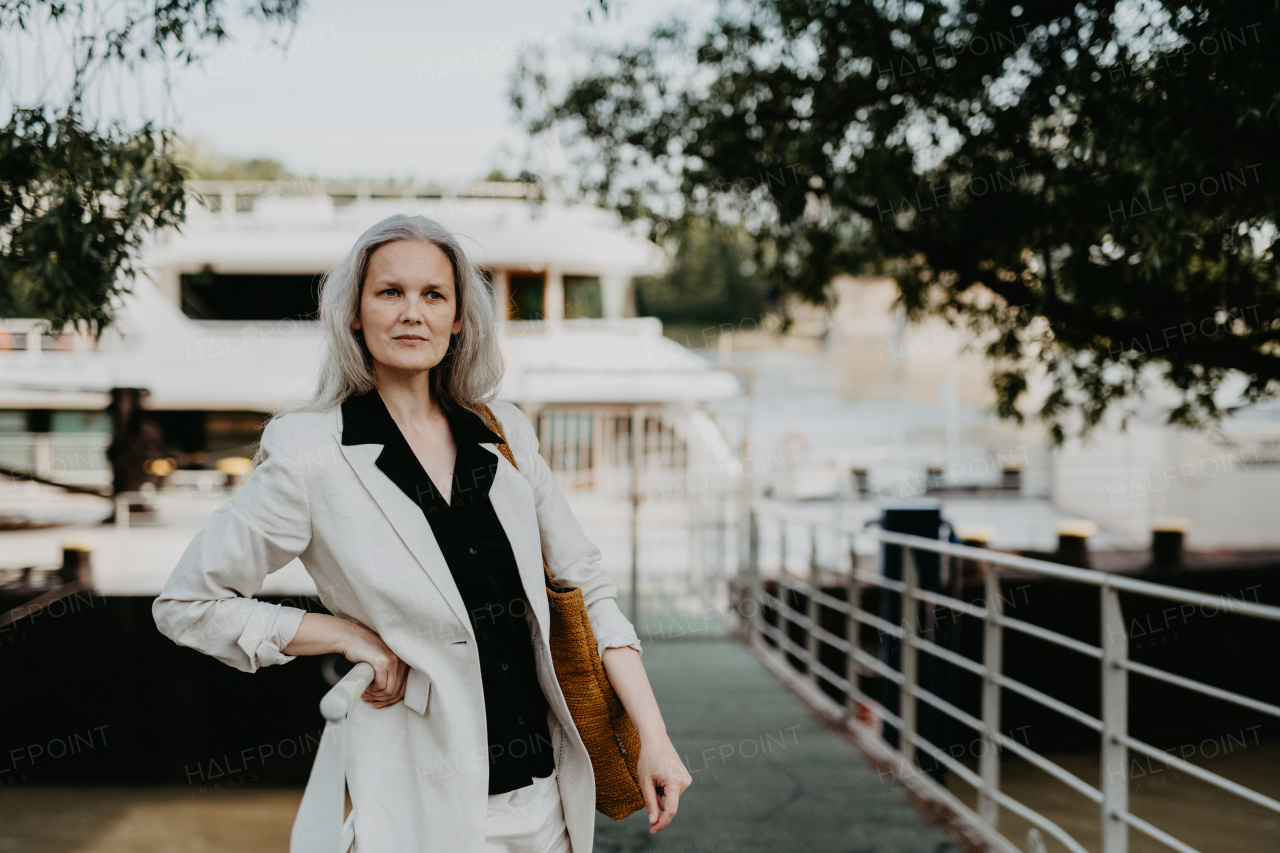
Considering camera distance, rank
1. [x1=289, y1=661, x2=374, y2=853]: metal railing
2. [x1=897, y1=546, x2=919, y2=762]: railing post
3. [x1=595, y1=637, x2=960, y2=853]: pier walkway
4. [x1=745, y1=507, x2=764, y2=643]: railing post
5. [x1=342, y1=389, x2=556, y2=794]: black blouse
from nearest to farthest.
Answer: [x1=289, y1=661, x2=374, y2=853]: metal railing
[x1=342, y1=389, x2=556, y2=794]: black blouse
[x1=595, y1=637, x2=960, y2=853]: pier walkway
[x1=897, y1=546, x2=919, y2=762]: railing post
[x1=745, y1=507, x2=764, y2=643]: railing post

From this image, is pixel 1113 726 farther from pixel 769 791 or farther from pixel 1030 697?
pixel 769 791

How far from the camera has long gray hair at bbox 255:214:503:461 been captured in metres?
1.43

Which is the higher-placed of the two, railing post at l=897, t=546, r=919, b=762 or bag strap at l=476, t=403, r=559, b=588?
bag strap at l=476, t=403, r=559, b=588

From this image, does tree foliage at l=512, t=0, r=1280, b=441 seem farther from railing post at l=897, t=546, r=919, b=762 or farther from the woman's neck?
the woman's neck

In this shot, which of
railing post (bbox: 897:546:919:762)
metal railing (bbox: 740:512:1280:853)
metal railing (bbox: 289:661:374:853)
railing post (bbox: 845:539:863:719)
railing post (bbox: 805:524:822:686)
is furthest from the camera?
railing post (bbox: 805:524:822:686)

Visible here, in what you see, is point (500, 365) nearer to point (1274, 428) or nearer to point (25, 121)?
point (25, 121)

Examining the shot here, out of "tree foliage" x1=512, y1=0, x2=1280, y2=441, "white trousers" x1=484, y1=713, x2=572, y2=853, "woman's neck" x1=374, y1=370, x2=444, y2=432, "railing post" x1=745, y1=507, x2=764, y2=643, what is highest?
"tree foliage" x1=512, y1=0, x2=1280, y2=441

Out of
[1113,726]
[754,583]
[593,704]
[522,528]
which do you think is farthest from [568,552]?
[754,583]

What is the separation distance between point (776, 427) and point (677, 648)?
19.5 meters

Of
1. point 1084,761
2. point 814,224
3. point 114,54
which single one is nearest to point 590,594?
point 114,54

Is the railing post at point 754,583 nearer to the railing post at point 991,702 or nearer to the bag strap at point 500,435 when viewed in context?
the railing post at point 991,702

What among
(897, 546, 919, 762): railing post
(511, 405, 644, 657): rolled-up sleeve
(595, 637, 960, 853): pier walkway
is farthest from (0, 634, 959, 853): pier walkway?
(511, 405, 644, 657): rolled-up sleeve

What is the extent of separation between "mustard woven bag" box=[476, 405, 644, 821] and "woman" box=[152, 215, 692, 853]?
1.0 inches

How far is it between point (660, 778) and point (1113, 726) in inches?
81.6
